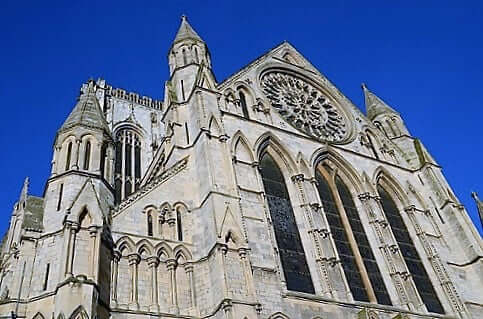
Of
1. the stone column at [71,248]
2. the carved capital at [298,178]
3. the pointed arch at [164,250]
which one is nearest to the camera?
the stone column at [71,248]

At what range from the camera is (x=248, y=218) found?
13.5 metres

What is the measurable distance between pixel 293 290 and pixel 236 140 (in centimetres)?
525

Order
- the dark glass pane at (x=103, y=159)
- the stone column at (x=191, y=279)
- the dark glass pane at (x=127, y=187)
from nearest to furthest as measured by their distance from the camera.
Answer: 1. the stone column at (x=191, y=279)
2. the dark glass pane at (x=103, y=159)
3. the dark glass pane at (x=127, y=187)

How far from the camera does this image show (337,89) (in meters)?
22.1

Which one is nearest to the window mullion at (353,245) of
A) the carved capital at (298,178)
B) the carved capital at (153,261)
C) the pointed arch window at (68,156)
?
the carved capital at (298,178)

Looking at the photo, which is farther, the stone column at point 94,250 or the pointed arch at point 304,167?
the pointed arch at point 304,167

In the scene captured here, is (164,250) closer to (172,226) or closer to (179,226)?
(172,226)

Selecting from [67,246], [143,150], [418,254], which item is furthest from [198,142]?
[143,150]

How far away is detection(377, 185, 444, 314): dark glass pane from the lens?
15.3 m

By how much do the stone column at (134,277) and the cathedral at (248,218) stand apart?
25 mm

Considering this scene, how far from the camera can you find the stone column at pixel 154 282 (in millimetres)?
10836

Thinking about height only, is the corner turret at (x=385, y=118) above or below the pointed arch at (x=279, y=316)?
above

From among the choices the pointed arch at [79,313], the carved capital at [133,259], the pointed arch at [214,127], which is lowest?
the pointed arch at [79,313]

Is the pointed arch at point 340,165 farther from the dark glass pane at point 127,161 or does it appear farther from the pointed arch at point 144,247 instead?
the dark glass pane at point 127,161
